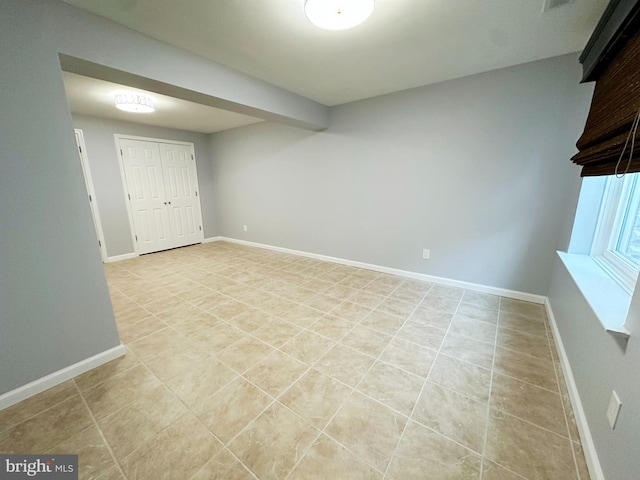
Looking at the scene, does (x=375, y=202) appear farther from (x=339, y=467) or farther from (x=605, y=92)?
(x=339, y=467)

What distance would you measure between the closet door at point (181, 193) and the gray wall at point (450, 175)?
203 cm

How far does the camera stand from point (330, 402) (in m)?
1.44

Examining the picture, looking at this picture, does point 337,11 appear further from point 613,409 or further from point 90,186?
point 90,186

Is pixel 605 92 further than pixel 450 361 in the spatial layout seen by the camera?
No

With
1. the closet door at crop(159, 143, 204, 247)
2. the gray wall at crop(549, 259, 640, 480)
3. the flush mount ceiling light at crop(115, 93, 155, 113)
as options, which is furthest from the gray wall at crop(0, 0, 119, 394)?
the closet door at crop(159, 143, 204, 247)

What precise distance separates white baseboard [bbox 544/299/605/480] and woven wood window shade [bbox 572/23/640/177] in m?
1.21

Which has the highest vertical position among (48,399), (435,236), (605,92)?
(605,92)

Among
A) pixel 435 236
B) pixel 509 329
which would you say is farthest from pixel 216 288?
pixel 509 329

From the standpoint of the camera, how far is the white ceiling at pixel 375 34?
154 cm

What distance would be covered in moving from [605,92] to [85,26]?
3254mm

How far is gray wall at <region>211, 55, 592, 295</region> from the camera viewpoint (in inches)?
90.7

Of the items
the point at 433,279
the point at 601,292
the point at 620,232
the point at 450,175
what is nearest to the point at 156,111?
the point at 450,175

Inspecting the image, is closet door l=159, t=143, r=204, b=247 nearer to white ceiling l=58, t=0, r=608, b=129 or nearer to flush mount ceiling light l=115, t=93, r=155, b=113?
flush mount ceiling light l=115, t=93, r=155, b=113

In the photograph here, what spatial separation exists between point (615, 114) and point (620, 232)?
96 centimetres
